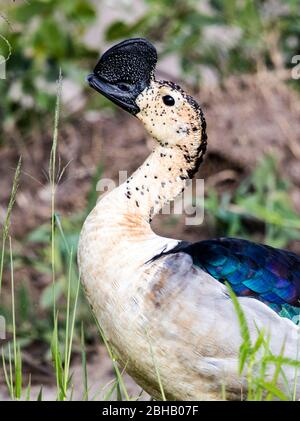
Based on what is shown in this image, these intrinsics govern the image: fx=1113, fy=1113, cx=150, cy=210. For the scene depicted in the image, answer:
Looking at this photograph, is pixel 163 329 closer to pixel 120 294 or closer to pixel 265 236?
pixel 120 294

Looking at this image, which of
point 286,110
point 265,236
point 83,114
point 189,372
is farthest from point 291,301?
point 83,114

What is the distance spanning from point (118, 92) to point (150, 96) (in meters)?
0.09

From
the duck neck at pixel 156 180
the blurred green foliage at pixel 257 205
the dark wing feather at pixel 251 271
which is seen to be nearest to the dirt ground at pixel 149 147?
the blurred green foliage at pixel 257 205

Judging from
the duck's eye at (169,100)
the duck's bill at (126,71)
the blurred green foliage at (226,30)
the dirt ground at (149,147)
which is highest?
the blurred green foliage at (226,30)

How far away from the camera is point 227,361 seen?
277 centimetres

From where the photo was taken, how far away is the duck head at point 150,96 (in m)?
2.99

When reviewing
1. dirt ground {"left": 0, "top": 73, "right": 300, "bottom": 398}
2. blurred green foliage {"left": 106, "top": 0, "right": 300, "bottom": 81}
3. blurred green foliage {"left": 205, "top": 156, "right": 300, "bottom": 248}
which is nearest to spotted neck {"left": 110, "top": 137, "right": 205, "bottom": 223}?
blurred green foliage {"left": 205, "top": 156, "right": 300, "bottom": 248}

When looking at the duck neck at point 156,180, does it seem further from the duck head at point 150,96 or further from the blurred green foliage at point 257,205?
the blurred green foliage at point 257,205

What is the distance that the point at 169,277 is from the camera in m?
2.85

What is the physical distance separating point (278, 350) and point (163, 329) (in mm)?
298

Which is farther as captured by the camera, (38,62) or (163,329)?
(38,62)

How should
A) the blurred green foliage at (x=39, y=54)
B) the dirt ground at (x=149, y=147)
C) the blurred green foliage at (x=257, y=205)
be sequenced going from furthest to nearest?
the blurred green foliage at (x=39, y=54)
the dirt ground at (x=149, y=147)
the blurred green foliage at (x=257, y=205)

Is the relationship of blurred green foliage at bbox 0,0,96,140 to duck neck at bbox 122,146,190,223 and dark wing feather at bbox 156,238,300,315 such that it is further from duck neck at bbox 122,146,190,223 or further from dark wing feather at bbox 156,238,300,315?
dark wing feather at bbox 156,238,300,315

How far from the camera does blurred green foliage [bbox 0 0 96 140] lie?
17.5 ft
